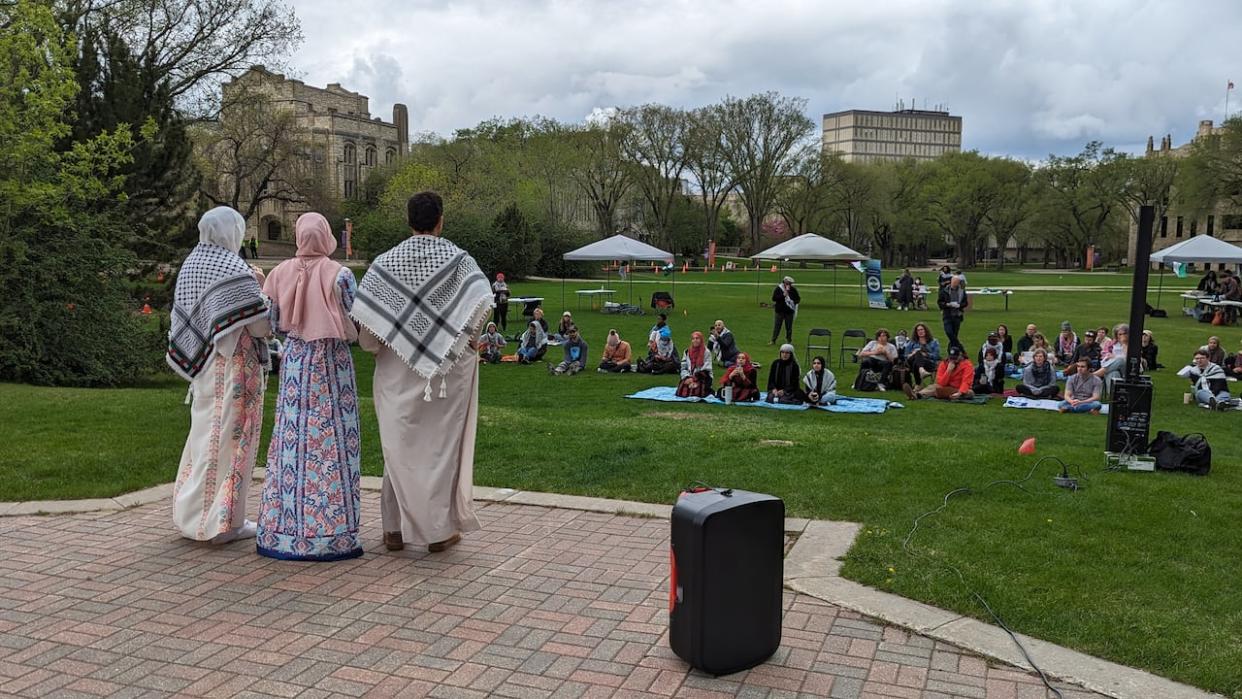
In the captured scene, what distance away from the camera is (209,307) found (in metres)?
5.24

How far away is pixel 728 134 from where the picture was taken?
67062 millimetres

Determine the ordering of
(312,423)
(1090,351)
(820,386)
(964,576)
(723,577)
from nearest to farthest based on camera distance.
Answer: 1. (723,577)
2. (964,576)
3. (312,423)
4. (820,386)
5. (1090,351)

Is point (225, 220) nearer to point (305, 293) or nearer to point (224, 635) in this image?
point (305, 293)

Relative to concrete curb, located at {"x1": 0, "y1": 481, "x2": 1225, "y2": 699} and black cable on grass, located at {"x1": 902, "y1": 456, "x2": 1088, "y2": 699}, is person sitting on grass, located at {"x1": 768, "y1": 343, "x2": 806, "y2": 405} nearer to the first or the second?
black cable on grass, located at {"x1": 902, "y1": 456, "x2": 1088, "y2": 699}

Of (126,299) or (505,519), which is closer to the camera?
(505,519)

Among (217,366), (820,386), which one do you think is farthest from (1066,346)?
(217,366)

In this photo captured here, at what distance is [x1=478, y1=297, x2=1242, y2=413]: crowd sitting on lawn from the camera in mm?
A: 13891

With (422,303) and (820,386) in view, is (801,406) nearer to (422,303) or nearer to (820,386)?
(820,386)

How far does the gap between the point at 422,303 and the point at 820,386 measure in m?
9.54

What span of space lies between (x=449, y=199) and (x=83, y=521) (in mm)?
46090

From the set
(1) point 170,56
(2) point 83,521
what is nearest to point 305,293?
(2) point 83,521

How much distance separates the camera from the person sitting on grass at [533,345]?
1923 centimetres

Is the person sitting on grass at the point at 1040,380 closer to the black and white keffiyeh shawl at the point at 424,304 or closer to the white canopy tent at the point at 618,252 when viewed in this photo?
the black and white keffiyeh shawl at the point at 424,304

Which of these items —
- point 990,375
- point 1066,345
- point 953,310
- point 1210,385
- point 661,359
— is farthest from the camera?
point 953,310
